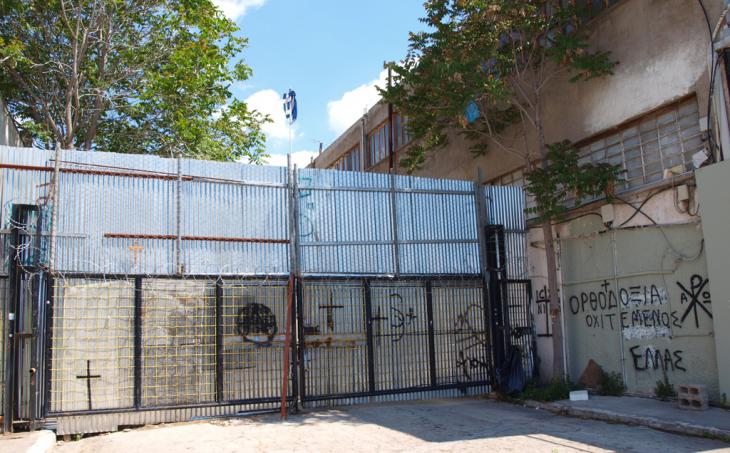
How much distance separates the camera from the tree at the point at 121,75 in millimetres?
16469

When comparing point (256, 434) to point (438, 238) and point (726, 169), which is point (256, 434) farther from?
point (726, 169)

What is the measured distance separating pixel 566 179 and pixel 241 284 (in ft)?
20.2

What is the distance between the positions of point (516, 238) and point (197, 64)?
11.1 m

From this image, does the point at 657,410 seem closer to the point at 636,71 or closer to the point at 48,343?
the point at 636,71

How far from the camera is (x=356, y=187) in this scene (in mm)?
11688

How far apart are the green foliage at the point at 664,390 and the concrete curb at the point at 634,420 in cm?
147

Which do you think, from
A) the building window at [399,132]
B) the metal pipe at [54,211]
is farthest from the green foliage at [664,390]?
the building window at [399,132]

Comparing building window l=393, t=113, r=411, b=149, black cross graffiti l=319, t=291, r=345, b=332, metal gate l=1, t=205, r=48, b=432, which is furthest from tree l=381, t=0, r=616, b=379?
metal gate l=1, t=205, r=48, b=432

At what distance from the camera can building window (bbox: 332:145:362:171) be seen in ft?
80.9

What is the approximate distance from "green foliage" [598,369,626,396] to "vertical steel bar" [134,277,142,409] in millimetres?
8115

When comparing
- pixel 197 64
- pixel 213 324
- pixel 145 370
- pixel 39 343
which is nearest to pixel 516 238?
pixel 213 324

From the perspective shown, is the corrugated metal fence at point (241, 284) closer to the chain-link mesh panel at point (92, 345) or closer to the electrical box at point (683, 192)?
the chain-link mesh panel at point (92, 345)

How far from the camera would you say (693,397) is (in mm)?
9047

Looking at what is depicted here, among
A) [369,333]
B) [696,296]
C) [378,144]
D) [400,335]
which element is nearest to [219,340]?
[369,333]
